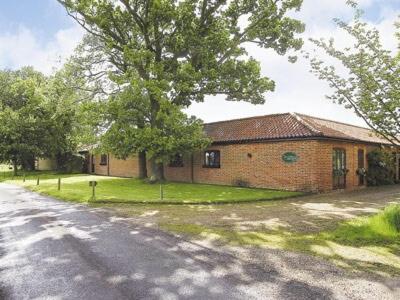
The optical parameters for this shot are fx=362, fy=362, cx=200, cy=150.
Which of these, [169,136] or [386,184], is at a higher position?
[169,136]

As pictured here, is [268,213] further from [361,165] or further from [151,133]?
[361,165]

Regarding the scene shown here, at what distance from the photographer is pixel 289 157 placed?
19.3 meters

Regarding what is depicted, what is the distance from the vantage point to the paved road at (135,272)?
5.31 meters

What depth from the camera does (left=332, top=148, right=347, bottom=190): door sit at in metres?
20.0

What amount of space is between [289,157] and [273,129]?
2581 millimetres

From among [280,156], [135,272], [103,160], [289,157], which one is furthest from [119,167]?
[135,272]

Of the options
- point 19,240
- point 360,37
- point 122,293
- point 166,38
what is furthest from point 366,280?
point 166,38

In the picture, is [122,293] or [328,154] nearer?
[122,293]

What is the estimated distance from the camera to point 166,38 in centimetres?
2283

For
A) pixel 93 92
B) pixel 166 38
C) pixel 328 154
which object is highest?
pixel 166 38

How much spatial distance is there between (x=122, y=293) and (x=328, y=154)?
16139 millimetres

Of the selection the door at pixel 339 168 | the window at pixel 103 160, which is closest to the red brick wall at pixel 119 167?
the window at pixel 103 160

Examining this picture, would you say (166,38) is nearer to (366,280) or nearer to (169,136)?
(169,136)

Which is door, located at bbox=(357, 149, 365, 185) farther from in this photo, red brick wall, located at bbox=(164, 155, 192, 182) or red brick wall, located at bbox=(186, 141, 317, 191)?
red brick wall, located at bbox=(164, 155, 192, 182)
